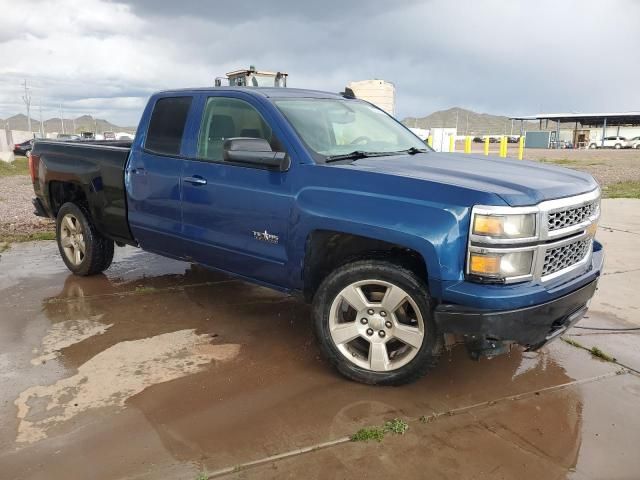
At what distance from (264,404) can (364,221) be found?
125cm

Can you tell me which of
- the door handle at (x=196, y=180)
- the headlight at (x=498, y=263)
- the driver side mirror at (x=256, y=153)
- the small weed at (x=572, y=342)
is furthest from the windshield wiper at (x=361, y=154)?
the small weed at (x=572, y=342)

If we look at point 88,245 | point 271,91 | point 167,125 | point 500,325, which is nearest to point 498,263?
point 500,325

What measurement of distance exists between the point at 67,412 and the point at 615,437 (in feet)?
10.1

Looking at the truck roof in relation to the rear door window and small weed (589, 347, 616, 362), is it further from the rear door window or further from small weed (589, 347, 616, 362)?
small weed (589, 347, 616, 362)

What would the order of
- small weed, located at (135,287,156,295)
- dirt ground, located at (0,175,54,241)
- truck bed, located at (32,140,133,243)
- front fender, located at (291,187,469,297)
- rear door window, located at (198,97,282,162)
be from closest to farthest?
front fender, located at (291,187,469,297), rear door window, located at (198,97,282,162), truck bed, located at (32,140,133,243), small weed, located at (135,287,156,295), dirt ground, located at (0,175,54,241)

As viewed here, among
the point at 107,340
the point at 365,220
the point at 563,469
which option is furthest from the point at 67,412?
the point at 563,469

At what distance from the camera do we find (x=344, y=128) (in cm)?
449

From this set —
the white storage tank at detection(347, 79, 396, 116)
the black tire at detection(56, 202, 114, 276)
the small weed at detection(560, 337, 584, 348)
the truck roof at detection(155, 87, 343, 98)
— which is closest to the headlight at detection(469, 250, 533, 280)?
the small weed at detection(560, 337, 584, 348)

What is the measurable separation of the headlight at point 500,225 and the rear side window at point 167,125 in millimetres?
2693

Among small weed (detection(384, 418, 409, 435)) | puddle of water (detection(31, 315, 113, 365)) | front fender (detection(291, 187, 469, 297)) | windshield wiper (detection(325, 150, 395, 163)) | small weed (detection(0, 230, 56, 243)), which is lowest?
small weed (detection(0, 230, 56, 243))

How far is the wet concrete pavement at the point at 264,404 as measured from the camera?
9.22ft

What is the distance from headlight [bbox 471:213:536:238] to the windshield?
1245mm

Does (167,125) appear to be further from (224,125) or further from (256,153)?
(256,153)

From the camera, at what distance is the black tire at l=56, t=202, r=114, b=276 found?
232 inches
